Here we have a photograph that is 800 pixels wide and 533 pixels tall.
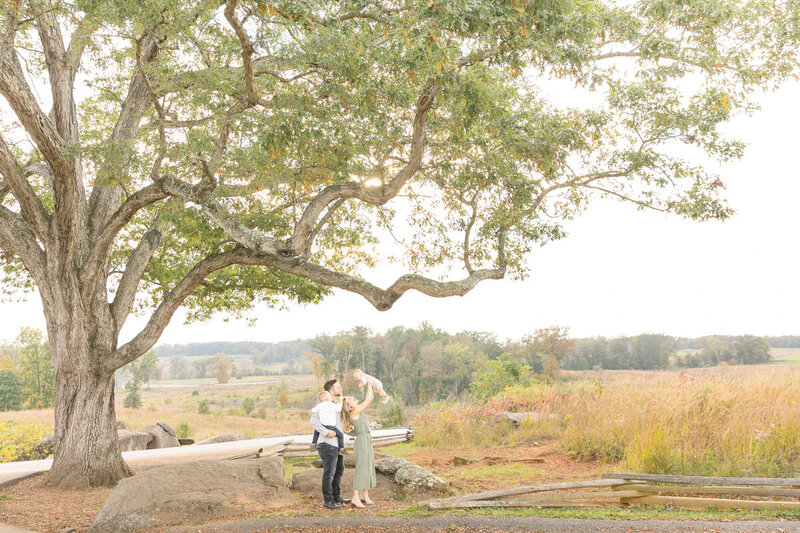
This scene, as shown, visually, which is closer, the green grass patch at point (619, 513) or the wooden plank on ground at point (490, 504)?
the green grass patch at point (619, 513)

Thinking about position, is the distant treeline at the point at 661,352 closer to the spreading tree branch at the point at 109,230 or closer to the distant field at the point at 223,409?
the distant field at the point at 223,409

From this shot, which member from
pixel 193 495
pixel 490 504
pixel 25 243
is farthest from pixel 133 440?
pixel 490 504

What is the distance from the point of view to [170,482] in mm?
8008

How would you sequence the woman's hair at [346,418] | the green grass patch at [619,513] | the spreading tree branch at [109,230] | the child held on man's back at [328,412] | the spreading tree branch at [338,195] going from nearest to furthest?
the green grass patch at [619,513] → the child held on man's back at [328,412] → the woman's hair at [346,418] → the spreading tree branch at [338,195] → the spreading tree branch at [109,230]

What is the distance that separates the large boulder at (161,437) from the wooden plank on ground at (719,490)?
13.7 meters

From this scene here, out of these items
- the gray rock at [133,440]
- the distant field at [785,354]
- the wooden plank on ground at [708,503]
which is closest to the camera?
Answer: the wooden plank on ground at [708,503]

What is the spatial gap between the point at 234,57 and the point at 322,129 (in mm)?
2404

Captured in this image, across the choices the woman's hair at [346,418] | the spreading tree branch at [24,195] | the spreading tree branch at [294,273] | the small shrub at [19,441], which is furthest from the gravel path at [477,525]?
the small shrub at [19,441]

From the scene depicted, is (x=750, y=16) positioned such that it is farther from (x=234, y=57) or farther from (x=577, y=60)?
(x=234, y=57)

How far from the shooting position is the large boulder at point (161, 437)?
16891 mm

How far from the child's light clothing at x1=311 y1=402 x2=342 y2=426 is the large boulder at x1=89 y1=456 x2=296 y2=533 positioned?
58.4 inches

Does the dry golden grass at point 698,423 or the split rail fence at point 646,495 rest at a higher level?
the dry golden grass at point 698,423

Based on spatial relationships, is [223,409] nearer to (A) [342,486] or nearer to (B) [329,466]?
(A) [342,486]

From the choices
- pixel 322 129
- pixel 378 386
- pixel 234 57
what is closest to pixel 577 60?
pixel 322 129
